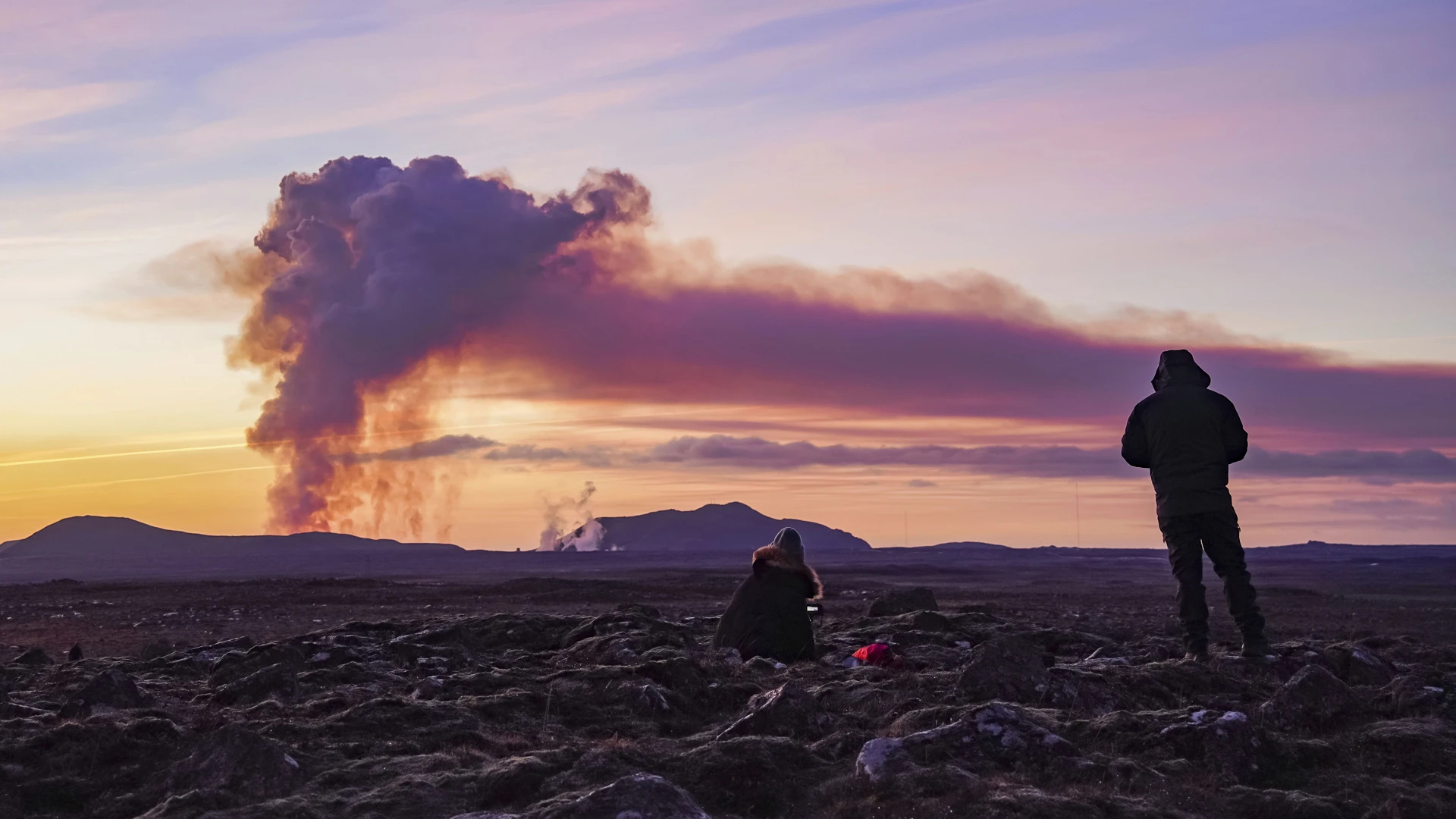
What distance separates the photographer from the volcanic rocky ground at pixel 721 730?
8273mm

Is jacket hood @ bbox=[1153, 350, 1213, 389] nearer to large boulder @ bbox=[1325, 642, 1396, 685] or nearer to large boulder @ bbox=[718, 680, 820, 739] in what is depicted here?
large boulder @ bbox=[1325, 642, 1396, 685]

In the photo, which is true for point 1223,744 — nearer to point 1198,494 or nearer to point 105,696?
point 1198,494

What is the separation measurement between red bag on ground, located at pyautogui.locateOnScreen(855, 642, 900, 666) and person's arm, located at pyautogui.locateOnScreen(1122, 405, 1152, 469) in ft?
13.1

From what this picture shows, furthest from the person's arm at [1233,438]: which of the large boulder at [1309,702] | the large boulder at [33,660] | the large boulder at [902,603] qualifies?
the large boulder at [33,660]

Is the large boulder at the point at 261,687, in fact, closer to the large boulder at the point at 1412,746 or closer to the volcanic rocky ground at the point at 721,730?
the volcanic rocky ground at the point at 721,730

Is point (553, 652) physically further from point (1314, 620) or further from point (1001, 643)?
point (1314, 620)

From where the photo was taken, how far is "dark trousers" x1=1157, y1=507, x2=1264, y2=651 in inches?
576

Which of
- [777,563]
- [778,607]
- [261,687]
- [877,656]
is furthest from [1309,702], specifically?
[261,687]

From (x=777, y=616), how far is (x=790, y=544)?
3.23 feet

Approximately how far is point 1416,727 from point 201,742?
988cm

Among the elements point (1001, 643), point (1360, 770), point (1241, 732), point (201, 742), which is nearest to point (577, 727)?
point (201, 742)

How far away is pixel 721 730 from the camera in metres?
10.5

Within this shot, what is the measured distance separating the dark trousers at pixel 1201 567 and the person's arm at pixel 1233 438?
2.27 feet

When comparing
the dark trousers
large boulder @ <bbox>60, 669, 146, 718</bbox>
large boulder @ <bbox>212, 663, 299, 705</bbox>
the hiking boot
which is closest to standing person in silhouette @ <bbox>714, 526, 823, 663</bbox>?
the dark trousers
